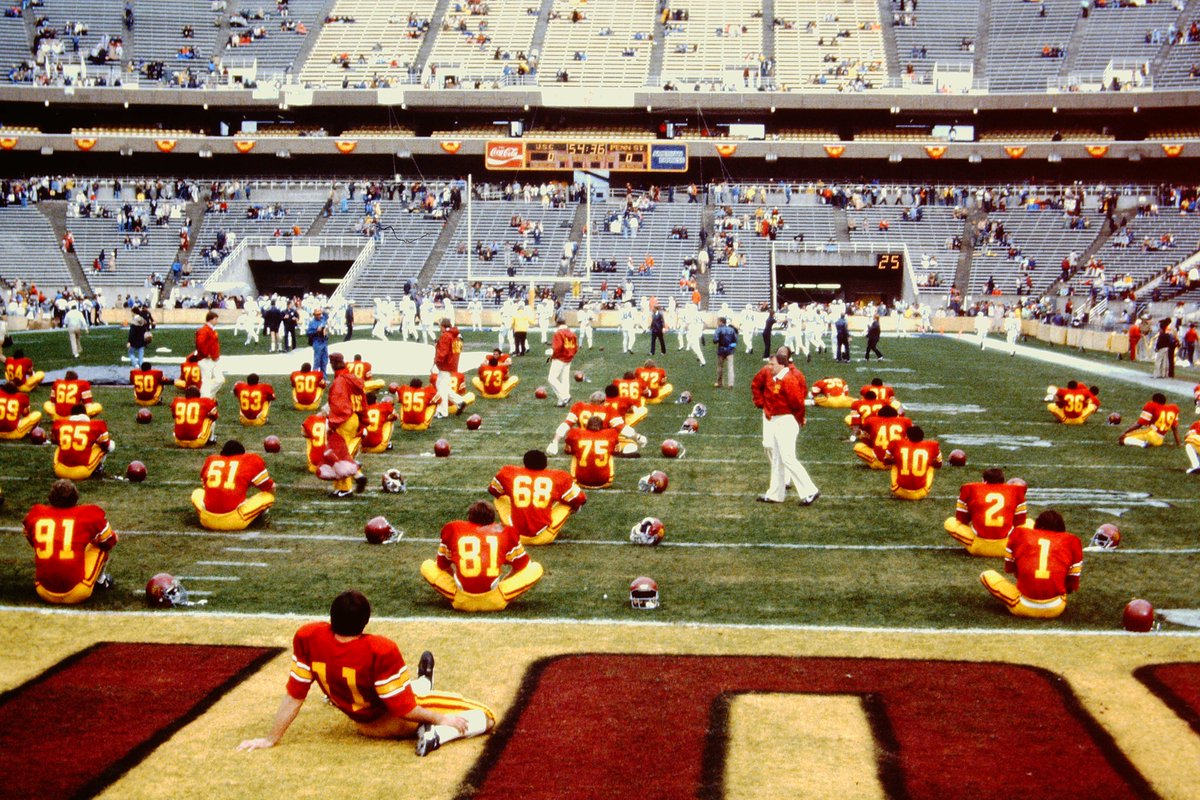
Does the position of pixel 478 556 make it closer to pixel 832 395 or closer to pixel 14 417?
pixel 14 417

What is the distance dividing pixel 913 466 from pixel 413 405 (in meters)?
8.75

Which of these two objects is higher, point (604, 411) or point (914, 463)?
point (604, 411)

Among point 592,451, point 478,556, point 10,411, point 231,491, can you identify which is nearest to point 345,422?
point 231,491

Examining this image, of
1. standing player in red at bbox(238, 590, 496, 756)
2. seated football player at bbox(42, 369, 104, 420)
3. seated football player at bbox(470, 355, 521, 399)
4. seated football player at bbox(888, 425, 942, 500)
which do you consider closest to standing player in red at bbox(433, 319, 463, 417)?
seated football player at bbox(470, 355, 521, 399)

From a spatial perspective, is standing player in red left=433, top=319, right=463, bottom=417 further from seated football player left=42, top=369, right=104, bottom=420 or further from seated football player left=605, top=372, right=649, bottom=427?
seated football player left=42, top=369, right=104, bottom=420

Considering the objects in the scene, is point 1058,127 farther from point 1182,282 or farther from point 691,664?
point 691,664

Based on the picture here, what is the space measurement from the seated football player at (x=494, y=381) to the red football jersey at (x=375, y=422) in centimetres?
640

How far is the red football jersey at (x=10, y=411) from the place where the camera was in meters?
18.1

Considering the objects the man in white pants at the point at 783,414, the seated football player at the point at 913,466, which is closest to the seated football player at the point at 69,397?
the man in white pants at the point at 783,414

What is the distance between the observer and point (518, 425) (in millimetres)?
20672

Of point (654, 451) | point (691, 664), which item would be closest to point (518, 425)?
point (654, 451)

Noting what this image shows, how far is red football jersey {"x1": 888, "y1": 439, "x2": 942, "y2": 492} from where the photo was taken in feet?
46.9

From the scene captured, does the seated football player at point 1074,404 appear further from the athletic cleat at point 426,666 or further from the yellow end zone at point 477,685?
the athletic cleat at point 426,666

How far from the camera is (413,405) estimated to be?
65.0 ft
